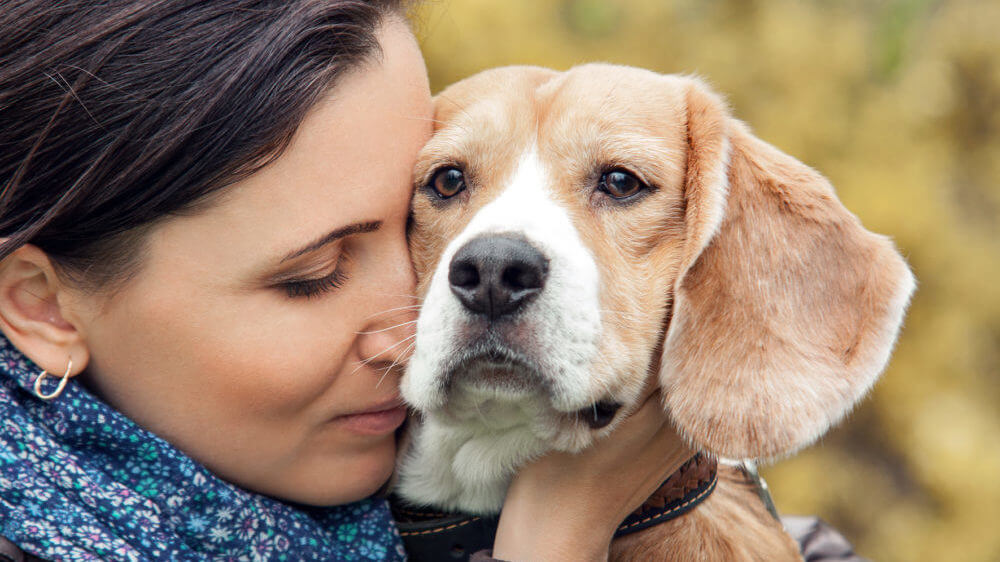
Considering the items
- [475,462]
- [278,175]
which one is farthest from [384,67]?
[475,462]

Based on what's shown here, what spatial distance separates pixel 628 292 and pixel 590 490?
0.43 meters

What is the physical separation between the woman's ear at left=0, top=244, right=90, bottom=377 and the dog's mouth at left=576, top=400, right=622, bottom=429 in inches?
40.3

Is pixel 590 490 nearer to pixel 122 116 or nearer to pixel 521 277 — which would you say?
pixel 521 277

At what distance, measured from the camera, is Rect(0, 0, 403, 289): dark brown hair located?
→ 1.89 metres

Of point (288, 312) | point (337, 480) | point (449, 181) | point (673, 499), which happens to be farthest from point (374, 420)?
point (673, 499)

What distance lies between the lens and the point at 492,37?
4047 mm

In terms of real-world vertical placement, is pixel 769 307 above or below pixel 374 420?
above

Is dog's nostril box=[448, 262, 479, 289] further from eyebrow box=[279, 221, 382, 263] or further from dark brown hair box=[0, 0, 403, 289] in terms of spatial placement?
dark brown hair box=[0, 0, 403, 289]

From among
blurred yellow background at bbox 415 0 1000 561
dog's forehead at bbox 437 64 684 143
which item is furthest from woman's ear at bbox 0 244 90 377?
blurred yellow background at bbox 415 0 1000 561

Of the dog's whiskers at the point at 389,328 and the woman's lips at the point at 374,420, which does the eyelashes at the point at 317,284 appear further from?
the woman's lips at the point at 374,420

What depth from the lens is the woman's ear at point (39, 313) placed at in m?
1.92

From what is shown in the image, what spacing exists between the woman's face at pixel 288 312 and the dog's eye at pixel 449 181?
0.11 metres

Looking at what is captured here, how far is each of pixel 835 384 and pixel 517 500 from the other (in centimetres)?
72

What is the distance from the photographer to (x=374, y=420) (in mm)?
2217
